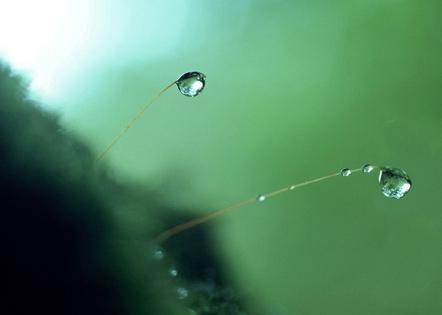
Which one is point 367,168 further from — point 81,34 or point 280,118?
point 81,34

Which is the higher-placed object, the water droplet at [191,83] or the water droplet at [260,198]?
the water droplet at [191,83]

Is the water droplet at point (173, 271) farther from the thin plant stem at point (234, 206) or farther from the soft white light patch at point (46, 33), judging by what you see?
the soft white light patch at point (46, 33)

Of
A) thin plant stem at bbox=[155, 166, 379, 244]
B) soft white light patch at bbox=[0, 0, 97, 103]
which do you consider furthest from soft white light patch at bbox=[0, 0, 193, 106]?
thin plant stem at bbox=[155, 166, 379, 244]

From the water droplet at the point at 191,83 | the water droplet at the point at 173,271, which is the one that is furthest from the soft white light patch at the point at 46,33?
the water droplet at the point at 173,271

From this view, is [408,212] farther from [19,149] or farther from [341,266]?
[19,149]

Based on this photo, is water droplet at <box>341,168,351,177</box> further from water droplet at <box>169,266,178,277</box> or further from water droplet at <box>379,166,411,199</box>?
water droplet at <box>169,266,178,277</box>

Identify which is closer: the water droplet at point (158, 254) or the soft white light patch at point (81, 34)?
the water droplet at point (158, 254)
